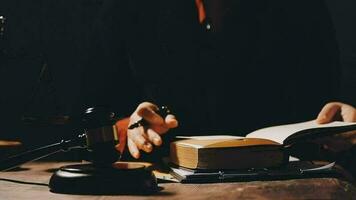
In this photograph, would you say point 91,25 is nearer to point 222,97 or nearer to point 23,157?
point 222,97

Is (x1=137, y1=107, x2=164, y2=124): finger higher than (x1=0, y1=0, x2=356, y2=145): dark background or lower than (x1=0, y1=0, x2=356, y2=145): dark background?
lower

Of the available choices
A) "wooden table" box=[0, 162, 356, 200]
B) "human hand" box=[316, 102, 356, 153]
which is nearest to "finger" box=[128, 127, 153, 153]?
"wooden table" box=[0, 162, 356, 200]

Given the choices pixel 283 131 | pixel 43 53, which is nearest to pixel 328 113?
pixel 283 131

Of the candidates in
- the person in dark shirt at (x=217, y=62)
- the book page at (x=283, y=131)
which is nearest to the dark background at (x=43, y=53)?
the person in dark shirt at (x=217, y=62)

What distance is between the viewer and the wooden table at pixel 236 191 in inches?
32.5

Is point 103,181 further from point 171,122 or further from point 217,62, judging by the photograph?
point 217,62

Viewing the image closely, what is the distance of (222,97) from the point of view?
2.13m

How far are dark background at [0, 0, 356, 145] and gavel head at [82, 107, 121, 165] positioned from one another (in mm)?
1438

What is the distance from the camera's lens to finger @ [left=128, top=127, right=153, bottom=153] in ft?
3.72

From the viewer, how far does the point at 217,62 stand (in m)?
2.11

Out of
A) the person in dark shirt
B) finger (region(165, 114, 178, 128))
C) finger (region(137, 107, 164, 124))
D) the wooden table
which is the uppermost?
the person in dark shirt

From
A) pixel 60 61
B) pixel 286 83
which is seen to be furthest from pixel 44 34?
pixel 286 83

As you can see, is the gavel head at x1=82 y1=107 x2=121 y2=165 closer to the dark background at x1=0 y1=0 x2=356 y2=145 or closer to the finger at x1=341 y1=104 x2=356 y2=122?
the finger at x1=341 y1=104 x2=356 y2=122

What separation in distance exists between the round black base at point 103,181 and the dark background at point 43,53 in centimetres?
146
